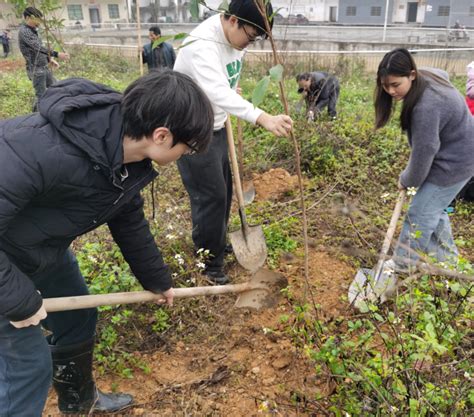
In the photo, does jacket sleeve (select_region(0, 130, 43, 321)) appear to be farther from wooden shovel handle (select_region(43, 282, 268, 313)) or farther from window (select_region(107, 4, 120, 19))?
window (select_region(107, 4, 120, 19))

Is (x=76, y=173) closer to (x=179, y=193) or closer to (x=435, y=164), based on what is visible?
(x=435, y=164)

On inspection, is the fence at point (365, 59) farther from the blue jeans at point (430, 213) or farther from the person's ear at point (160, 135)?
the person's ear at point (160, 135)

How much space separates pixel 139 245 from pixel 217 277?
1113 mm

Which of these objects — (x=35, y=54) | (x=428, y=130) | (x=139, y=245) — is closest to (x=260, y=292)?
(x=139, y=245)

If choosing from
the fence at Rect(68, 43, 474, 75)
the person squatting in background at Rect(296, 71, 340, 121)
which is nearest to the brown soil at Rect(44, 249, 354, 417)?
the person squatting in background at Rect(296, 71, 340, 121)

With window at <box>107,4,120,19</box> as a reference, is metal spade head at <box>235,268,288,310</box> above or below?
below

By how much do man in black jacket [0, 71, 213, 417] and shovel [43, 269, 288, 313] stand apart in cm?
15

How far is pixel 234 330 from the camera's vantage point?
2609 millimetres

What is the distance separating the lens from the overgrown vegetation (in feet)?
5.31

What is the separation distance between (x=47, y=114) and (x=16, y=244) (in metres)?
0.47

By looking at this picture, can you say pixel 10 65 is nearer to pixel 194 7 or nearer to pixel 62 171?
pixel 194 7

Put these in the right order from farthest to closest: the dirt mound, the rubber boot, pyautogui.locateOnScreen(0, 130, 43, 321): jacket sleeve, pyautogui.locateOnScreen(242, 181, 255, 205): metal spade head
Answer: the dirt mound → pyautogui.locateOnScreen(242, 181, 255, 205): metal spade head → the rubber boot → pyautogui.locateOnScreen(0, 130, 43, 321): jacket sleeve

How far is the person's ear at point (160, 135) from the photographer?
1.42 m

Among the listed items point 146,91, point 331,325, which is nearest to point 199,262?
point 331,325
